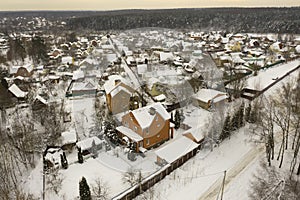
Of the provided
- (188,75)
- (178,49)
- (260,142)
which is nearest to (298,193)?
(260,142)

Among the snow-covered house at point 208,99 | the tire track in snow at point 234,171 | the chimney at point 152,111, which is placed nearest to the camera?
the tire track in snow at point 234,171

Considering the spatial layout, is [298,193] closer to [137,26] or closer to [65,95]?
[65,95]

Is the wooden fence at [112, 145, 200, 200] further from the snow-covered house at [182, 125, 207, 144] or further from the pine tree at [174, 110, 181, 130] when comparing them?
the pine tree at [174, 110, 181, 130]

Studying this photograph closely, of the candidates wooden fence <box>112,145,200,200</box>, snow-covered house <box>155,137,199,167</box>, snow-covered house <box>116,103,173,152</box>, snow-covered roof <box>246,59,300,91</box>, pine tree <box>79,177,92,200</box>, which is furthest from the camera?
snow-covered roof <box>246,59,300,91</box>

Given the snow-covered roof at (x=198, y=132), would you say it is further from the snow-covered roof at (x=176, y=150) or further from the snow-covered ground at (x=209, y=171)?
the snow-covered ground at (x=209, y=171)

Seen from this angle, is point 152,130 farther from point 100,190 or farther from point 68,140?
point 68,140

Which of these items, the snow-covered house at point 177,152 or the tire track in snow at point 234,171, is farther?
the snow-covered house at point 177,152

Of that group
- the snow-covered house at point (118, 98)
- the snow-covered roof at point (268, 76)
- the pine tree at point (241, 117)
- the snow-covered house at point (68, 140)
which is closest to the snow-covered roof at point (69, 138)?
the snow-covered house at point (68, 140)

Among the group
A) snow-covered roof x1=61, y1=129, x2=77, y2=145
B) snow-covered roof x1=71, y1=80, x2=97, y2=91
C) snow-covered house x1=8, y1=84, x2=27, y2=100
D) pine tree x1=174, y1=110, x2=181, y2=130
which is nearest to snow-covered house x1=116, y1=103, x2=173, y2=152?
pine tree x1=174, y1=110, x2=181, y2=130
